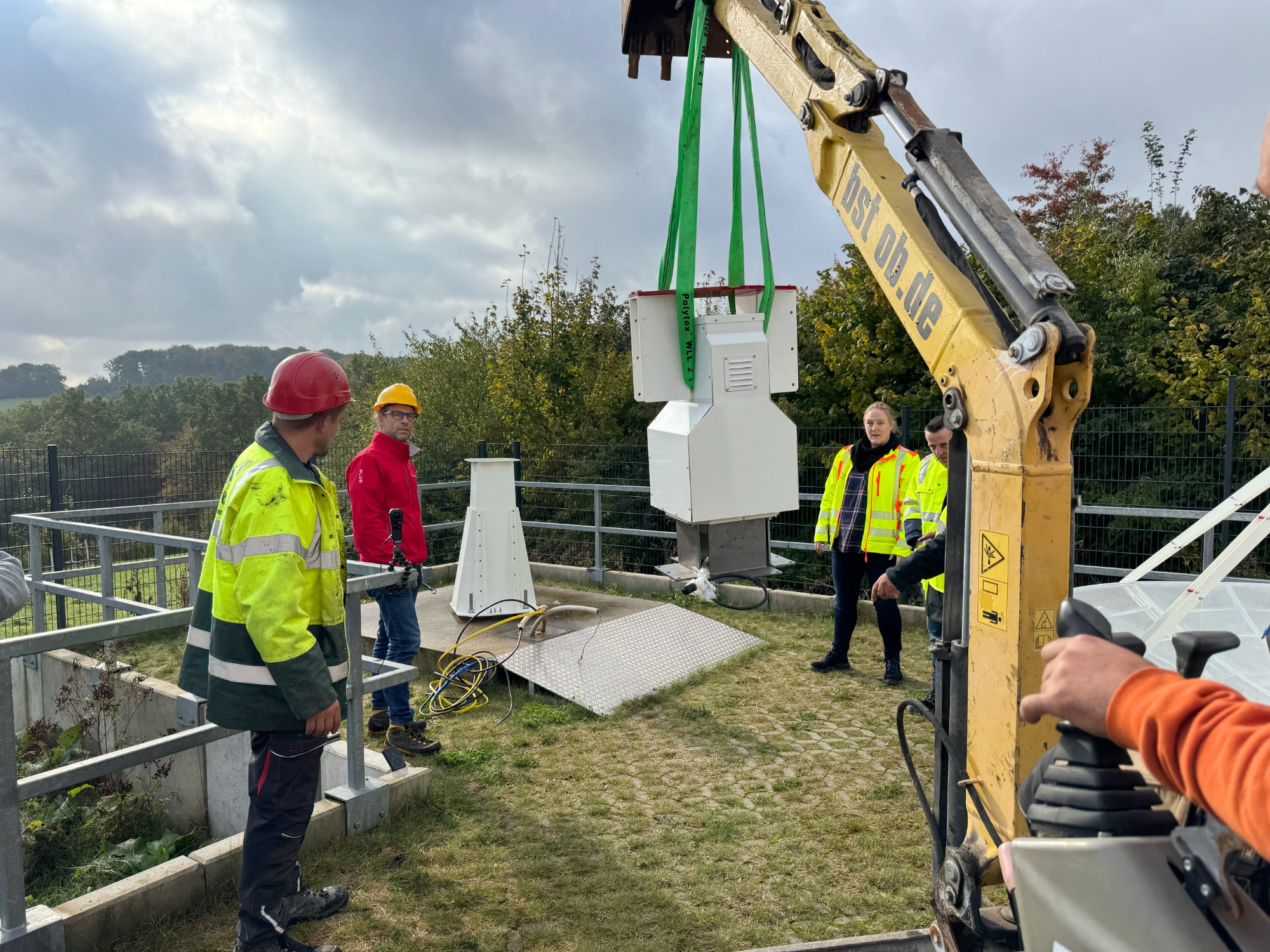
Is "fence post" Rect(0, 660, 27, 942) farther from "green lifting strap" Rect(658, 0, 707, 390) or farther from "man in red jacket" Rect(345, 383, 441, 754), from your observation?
"green lifting strap" Rect(658, 0, 707, 390)

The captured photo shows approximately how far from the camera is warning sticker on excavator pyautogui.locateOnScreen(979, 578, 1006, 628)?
85.4 inches

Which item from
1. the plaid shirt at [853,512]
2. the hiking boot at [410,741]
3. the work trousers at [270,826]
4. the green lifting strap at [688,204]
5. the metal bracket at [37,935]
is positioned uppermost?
the green lifting strap at [688,204]

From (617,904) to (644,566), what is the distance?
739 cm

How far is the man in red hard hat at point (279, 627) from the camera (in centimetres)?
278

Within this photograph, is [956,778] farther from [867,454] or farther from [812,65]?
[867,454]

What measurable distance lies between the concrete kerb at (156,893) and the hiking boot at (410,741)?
45.5 inches

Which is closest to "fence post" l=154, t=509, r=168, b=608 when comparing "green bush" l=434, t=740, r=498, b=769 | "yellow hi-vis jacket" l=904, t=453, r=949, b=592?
"green bush" l=434, t=740, r=498, b=769

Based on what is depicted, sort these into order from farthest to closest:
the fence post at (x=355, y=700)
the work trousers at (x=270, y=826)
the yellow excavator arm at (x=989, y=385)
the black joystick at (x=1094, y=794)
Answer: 1. the fence post at (x=355, y=700)
2. the work trousers at (x=270, y=826)
3. the yellow excavator arm at (x=989, y=385)
4. the black joystick at (x=1094, y=794)

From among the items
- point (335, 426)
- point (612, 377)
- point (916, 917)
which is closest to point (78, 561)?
point (612, 377)

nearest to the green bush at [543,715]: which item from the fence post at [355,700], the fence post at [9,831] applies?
the fence post at [355,700]

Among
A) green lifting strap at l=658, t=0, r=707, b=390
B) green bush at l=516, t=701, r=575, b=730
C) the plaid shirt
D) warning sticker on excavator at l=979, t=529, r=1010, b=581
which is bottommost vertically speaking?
green bush at l=516, t=701, r=575, b=730

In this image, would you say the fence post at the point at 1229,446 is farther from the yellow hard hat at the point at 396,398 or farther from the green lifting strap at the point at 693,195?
the yellow hard hat at the point at 396,398

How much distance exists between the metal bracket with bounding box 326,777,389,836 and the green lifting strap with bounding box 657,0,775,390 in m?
2.48

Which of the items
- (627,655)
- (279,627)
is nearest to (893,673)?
(627,655)
